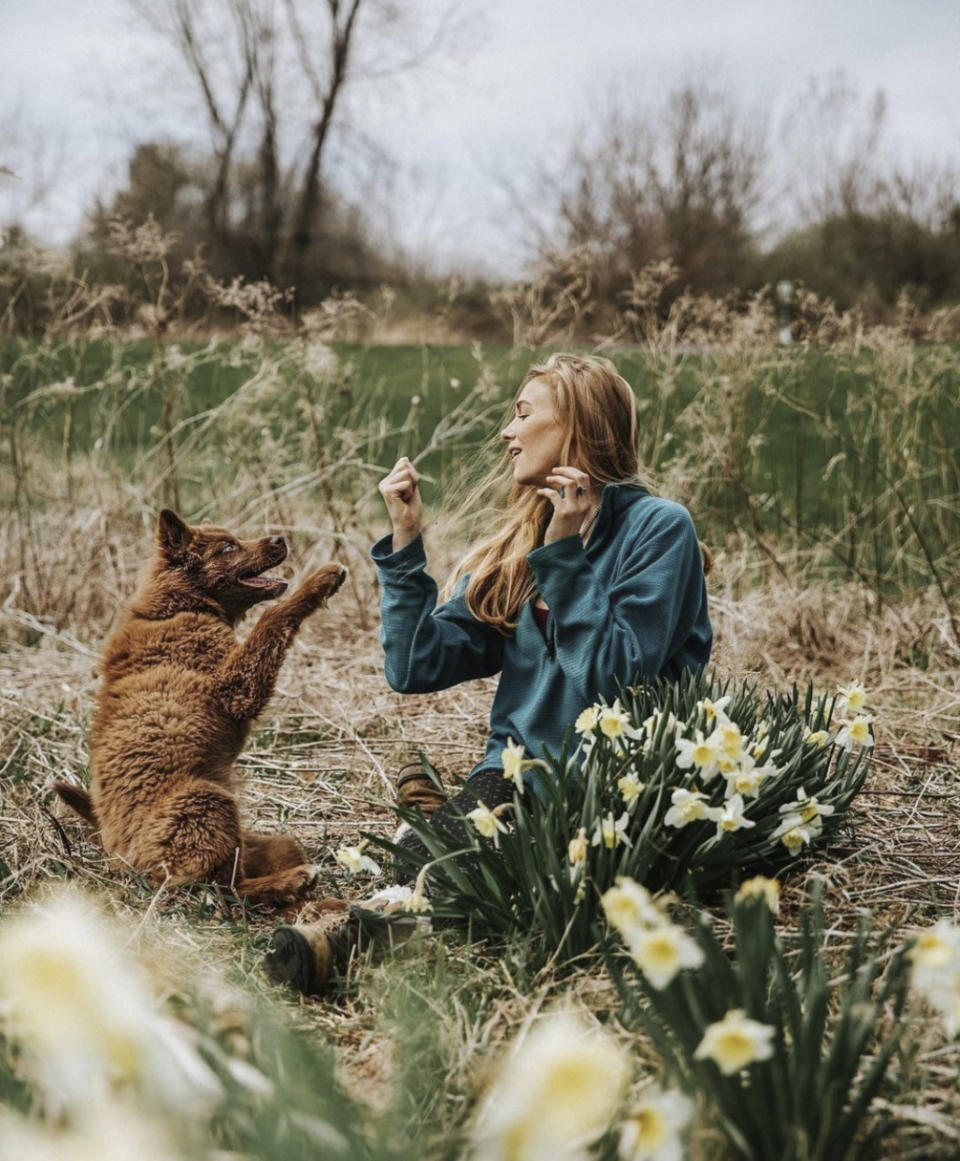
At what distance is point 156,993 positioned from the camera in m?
1.78

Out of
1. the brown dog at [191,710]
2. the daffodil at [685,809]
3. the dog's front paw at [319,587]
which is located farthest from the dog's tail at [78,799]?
the daffodil at [685,809]

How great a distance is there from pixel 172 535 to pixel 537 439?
3.35ft

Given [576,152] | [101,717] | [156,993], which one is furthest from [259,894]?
[576,152]


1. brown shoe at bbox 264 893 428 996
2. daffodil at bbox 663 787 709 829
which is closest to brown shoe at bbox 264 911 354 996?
brown shoe at bbox 264 893 428 996

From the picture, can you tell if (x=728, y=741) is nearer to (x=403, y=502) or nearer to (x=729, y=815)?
(x=729, y=815)

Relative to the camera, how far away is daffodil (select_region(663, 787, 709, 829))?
2.09 metres

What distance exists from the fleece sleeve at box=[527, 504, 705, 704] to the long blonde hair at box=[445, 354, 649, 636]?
0.85 feet

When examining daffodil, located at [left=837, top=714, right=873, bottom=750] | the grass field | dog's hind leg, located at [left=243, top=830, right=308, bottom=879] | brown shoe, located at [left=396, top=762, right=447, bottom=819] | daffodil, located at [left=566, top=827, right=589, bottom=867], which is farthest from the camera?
brown shoe, located at [left=396, top=762, right=447, bottom=819]

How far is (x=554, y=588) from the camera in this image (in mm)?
2652

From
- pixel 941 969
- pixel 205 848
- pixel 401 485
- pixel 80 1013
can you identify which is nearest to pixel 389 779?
pixel 205 848

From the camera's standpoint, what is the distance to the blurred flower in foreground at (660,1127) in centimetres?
121

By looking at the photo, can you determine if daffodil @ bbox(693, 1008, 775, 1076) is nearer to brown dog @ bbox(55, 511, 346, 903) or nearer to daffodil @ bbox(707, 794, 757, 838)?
daffodil @ bbox(707, 794, 757, 838)

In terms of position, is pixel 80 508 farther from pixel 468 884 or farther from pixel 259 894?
pixel 468 884

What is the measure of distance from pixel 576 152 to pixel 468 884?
1883 centimetres
